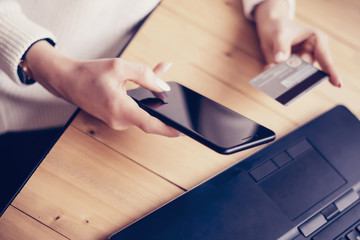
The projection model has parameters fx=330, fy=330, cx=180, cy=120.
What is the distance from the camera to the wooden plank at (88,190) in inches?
18.3

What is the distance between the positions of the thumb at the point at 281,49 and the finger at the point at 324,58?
0.06 m

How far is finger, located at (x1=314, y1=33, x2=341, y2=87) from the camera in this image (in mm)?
669

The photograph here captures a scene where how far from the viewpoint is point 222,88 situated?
0.64 metres

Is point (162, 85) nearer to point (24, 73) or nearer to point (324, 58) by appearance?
point (24, 73)

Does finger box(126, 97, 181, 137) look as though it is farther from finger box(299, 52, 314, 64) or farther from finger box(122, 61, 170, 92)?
finger box(299, 52, 314, 64)

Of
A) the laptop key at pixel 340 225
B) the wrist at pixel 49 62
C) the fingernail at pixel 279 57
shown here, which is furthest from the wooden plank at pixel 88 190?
the fingernail at pixel 279 57

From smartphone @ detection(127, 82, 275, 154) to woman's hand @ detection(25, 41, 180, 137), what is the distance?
1cm

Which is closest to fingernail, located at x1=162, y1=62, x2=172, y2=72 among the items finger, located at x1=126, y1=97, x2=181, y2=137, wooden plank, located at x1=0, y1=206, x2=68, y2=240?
finger, located at x1=126, y1=97, x2=181, y2=137

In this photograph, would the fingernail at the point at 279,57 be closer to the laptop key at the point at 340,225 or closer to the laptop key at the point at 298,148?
the laptop key at the point at 298,148

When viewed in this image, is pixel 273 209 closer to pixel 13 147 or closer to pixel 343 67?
pixel 343 67

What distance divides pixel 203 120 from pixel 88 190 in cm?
20

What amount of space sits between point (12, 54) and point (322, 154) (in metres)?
0.56

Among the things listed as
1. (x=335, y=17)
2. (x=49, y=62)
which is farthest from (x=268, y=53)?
(x=49, y=62)

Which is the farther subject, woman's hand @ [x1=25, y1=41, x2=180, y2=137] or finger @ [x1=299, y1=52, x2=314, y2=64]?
finger @ [x1=299, y1=52, x2=314, y2=64]
